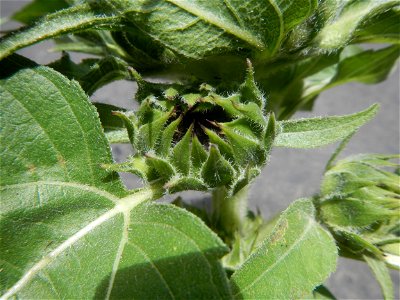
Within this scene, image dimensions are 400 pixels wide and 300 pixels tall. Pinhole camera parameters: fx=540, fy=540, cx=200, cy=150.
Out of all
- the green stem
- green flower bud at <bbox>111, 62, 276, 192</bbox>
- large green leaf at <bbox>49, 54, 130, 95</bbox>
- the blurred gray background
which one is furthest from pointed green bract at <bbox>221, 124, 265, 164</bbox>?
the blurred gray background

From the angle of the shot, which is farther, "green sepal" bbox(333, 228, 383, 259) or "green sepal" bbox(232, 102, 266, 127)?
"green sepal" bbox(333, 228, 383, 259)

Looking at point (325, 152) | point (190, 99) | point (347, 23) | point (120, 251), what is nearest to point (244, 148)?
point (190, 99)

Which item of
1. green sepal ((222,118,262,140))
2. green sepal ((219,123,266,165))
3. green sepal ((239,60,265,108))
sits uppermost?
green sepal ((239,60,265,108))

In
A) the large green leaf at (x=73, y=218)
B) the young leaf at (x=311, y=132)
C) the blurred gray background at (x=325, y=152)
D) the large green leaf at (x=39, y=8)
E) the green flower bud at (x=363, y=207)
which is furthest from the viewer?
the blurred gray background at (x=325, y=152)

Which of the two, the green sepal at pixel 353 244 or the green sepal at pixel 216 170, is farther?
the green sepal at pixel 353 244

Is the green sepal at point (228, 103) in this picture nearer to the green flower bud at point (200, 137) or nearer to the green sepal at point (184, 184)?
the green flower bud at point (200, 137)

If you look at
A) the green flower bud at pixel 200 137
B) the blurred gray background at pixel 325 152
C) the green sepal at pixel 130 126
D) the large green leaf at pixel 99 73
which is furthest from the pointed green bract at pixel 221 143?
the blurred gray background at pixel 325 152

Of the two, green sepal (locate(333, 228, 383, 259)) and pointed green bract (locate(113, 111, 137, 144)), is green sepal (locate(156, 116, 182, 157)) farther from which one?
green sepal (locate(333, 228, 383, 259))
